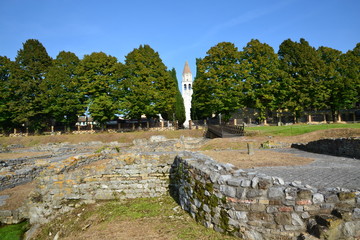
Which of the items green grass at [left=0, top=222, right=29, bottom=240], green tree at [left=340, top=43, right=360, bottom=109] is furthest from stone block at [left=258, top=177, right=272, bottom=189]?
green tree at [left=340, top=43, right=360, bottom=109]

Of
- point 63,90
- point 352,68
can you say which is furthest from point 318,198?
point 352,68

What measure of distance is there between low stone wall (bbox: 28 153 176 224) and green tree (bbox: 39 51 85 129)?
33.2 metres

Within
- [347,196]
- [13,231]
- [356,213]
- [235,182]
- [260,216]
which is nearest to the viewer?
[356,213]

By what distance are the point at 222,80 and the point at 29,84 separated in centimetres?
3535

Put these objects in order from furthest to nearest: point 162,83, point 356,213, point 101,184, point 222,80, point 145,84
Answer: point 162,83 → point 145,84 → point 222,80 → point 101,184 → point 356,213

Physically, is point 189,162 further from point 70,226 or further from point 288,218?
point 70,226

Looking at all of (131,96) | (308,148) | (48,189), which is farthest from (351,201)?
(131,96)

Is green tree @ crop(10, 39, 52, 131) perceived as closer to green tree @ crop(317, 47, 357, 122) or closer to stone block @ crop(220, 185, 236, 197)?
stone block @ crop(220, 185, 236, 197)

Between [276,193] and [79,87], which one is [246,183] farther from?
[79,87]

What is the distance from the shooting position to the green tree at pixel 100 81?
37.5 m

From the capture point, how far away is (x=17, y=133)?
4197 cm

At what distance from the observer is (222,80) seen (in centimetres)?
3491

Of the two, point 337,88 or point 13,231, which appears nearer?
point 13,231

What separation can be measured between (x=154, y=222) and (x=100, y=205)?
8.98 ft
